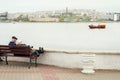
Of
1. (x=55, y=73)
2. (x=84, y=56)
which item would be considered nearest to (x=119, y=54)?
(x=84, y=56)

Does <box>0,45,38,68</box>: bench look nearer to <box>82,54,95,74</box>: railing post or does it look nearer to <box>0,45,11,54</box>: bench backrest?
<box>0,45,11,54</box>: bench backrest

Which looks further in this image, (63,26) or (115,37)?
(63,26)

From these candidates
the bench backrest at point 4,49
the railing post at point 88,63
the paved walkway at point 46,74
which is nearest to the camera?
the paved walkway at point 46,74

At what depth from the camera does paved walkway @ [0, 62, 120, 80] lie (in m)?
13.6

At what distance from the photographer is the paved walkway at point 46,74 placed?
1361cm

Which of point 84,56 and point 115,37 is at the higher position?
point 84,56

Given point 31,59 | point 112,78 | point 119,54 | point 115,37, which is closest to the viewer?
point 112,78

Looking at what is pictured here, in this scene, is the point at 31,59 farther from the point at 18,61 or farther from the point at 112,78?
the point at 112,78

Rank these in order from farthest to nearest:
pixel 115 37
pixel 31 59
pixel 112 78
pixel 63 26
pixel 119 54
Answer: pixel 63 26 < pixel 115 37 < pixel 31 59 < pixel 119 54 < pixel 112 78

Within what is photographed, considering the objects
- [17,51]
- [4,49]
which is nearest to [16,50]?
[17,51]

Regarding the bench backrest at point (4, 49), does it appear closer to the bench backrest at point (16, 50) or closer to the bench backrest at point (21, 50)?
the bench backrest at point (16, 50)

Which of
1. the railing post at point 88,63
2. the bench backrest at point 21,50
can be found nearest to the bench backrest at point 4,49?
the bench backrest at point 21,50

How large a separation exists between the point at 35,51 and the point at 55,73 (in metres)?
1.59

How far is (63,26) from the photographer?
69.4 meters
